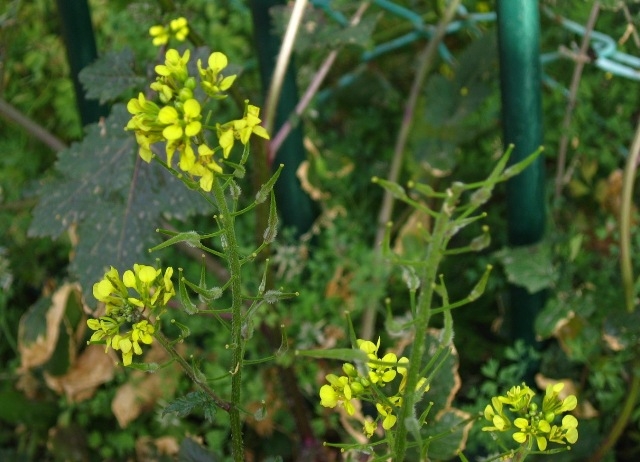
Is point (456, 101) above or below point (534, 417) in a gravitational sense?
→ below

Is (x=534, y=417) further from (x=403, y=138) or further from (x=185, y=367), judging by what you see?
(x=403, y=138)

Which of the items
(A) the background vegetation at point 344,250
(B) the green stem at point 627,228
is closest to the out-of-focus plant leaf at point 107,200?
(A) the background vegetation at point 344,250

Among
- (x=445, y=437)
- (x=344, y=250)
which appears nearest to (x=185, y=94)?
(x=445, y=437)

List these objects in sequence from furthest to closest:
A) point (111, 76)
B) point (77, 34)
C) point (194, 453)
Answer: point (77, 34)
point (111, 76)
point (194, 453)

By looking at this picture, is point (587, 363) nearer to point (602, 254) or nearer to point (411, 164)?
point (602, 254)

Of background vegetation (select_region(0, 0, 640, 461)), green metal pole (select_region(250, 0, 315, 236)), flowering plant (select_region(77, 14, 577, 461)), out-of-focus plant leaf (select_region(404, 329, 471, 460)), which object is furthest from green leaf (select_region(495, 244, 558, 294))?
flowering plant (select_region(77, 14, 577, 461))

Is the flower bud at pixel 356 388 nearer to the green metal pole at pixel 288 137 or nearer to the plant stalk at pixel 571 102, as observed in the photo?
the green metal pole at pixel 288 137

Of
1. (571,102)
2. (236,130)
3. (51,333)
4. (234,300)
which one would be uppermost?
(236,130)
